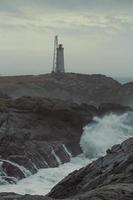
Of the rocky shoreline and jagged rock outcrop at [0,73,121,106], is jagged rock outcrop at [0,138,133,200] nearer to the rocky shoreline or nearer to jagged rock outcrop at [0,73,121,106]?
the rocky shoreline

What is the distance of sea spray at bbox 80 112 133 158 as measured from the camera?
35.7 m

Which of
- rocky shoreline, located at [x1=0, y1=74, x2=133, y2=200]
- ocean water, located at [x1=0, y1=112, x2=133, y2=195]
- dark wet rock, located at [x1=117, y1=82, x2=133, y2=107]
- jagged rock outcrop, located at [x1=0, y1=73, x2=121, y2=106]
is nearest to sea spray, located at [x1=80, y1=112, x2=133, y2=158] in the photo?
ocean water, located at [x1=0, y1=112, x2=133, y2=195]

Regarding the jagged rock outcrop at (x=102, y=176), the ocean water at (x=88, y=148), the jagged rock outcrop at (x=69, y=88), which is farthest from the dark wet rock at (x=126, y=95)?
the jagged rock outcrop at (x=102, y=176)

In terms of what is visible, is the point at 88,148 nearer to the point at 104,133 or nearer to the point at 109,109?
the point at 104,133

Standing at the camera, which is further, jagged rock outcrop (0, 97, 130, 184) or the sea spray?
the sea spray

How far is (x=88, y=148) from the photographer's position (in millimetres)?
35500

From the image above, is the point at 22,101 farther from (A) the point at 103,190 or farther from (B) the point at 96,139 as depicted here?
(A) the point at 103,190

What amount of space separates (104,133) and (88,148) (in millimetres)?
6299

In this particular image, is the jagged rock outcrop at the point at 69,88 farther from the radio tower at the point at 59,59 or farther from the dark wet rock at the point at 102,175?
the dark wet rock at the point at 102,175

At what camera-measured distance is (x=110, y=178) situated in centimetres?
1360

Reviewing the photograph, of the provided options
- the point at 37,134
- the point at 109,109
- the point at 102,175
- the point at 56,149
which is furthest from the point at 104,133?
the point at 102,175

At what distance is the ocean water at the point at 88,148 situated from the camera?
2292 cm

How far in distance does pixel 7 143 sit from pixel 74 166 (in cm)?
412

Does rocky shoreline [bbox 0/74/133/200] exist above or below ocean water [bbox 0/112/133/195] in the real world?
above
